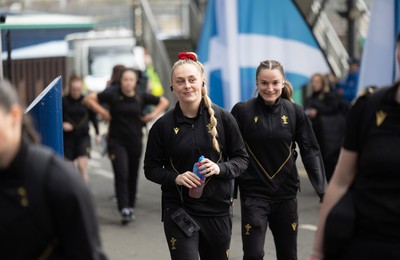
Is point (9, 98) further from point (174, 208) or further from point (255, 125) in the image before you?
point (255, 125)

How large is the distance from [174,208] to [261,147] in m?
1.01

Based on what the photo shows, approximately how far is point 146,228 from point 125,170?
2.65ft

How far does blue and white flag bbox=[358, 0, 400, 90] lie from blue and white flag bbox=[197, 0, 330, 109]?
28.5 inches

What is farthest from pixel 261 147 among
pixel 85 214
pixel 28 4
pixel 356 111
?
pixel 28 4

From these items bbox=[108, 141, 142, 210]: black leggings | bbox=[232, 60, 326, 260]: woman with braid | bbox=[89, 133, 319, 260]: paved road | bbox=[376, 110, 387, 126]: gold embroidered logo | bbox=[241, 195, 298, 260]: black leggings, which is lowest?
bbox=[89, 133, 319, 260]: paved road

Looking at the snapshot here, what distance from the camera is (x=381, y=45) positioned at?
461 inches

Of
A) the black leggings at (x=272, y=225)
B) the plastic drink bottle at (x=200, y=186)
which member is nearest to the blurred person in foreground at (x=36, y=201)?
the plastic drink bottle at (x=200, y=186)

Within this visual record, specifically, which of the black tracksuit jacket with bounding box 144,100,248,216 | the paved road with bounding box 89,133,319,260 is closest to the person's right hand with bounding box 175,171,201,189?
the black tracksuit jacket with bounding box 144,100,248,216

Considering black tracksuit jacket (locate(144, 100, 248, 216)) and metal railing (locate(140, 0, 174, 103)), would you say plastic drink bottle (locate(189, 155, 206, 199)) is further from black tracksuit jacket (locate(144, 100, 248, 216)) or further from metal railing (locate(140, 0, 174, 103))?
metal railing (locate(140, 0, 174, 103))

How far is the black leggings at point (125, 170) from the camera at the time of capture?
11.2 meters

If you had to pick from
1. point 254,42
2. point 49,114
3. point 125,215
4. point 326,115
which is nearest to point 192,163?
point 49,114

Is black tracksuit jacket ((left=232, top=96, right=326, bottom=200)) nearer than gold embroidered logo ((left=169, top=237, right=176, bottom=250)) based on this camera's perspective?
No

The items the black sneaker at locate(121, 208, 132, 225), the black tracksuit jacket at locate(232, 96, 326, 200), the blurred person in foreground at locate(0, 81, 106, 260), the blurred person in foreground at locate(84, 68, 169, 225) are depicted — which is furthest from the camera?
the blurred person in foreground at locate(84, 68, 169, 225)

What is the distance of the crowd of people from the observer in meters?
3.48
